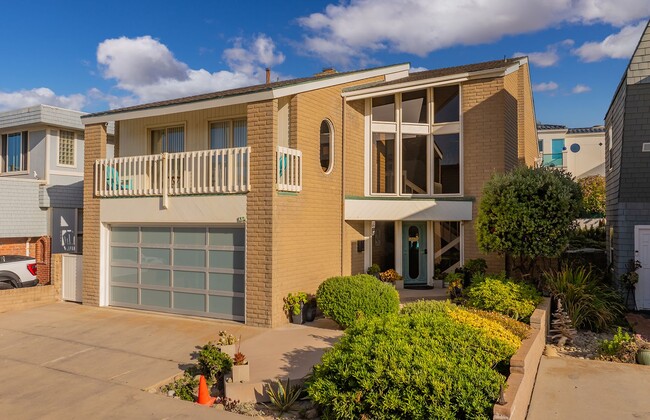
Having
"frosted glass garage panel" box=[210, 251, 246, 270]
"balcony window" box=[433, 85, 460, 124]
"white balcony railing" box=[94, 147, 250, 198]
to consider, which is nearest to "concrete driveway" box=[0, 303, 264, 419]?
"frosted glass garage panel" box=[210, 251, 246, 270]

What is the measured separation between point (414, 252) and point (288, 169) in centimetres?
604

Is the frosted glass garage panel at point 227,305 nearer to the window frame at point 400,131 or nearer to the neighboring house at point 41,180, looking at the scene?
the window frame at point 400,131

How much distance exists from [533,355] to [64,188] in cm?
1684

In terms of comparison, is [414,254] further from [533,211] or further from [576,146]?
[576,146]

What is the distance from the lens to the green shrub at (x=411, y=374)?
17.0 feet

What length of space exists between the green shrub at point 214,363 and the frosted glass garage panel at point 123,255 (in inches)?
257

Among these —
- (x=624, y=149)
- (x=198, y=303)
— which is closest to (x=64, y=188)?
(x=198, y=303)

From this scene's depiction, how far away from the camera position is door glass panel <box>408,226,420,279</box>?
15344mm

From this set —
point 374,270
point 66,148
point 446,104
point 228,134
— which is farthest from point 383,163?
point 66,148

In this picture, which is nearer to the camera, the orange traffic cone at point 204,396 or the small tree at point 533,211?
the orange traffic cone at point 204,396

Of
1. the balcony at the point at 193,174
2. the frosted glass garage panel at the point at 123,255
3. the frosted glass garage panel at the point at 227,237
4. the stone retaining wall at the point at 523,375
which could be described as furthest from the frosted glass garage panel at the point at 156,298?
the stone retaining wall at the point at 523,375

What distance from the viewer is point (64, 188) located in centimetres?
1777

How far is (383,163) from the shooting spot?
50.5 ft

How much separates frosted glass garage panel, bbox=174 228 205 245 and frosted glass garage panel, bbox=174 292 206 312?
1.27 m
